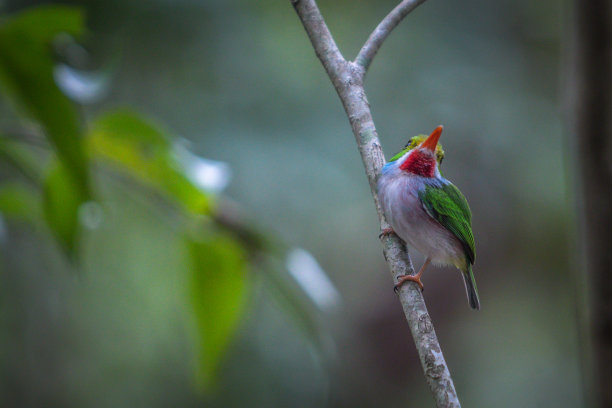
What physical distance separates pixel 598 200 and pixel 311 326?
733 millimetres

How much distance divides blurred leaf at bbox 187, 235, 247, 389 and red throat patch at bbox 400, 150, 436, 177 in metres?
0.58

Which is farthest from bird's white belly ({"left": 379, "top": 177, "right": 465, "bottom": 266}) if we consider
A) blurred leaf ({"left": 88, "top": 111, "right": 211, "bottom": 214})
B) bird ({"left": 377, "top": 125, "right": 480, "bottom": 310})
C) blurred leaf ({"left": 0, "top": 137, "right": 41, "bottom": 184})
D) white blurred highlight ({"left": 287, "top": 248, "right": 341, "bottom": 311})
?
blurred leaf ({"left": 0, "top": 137, "right": 41, "bottom": 184})

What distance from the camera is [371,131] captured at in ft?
4.35

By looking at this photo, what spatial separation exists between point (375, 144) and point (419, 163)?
51 centimetres

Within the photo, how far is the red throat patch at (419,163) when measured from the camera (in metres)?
1.80

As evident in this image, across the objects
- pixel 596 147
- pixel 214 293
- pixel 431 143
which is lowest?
pixel 214 293

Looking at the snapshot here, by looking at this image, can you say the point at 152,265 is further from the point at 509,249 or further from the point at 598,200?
the point at 598,200

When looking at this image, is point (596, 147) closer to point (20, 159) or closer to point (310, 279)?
point (310, 279)

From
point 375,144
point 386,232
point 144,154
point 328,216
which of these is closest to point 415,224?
point 386,232

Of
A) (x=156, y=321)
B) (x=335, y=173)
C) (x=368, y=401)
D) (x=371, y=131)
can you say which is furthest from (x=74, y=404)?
(x=371, y=131)

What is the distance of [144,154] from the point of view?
1.50m

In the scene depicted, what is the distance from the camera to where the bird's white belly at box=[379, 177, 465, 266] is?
1611 mm

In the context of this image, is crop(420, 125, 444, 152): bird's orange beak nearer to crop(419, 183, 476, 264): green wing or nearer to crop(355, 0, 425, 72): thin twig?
crop(419, 183, 476, 264): green wing

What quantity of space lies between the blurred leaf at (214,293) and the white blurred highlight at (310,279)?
0.13 m
